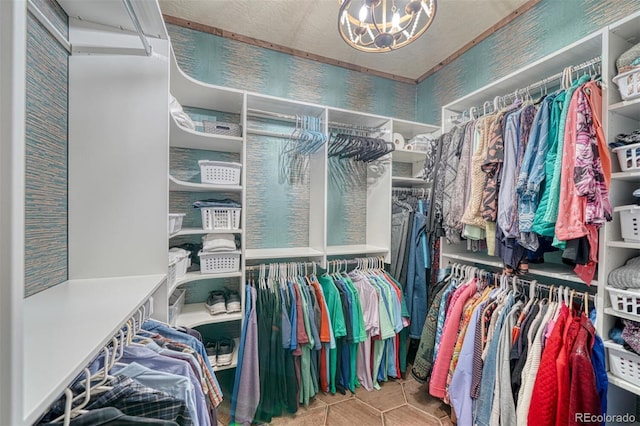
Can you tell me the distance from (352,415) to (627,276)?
1.67m

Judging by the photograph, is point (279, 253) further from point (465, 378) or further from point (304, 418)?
point (465, 378)

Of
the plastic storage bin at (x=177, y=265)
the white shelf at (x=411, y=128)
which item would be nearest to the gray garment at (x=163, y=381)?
the plastic storage bin at (x=177, y=265)

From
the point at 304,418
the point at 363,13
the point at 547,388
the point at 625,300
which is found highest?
the point at 363,13

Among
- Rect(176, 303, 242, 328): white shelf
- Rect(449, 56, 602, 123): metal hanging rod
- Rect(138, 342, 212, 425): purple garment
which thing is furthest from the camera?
Rect(176, 303, 242, 328): white shelf

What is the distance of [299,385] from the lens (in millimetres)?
1812

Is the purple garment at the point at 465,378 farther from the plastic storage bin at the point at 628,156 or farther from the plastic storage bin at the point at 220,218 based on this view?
the plastic storage bin at the point at 220,218

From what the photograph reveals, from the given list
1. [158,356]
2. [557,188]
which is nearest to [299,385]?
[158,356]

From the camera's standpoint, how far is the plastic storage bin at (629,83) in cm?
109

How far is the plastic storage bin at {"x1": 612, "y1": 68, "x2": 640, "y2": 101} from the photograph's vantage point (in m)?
1.09

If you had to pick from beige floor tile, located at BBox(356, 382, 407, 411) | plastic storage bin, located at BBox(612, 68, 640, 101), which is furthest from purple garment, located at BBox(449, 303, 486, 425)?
plastic storage bin, located at BBox(612, 68, 640, 101)

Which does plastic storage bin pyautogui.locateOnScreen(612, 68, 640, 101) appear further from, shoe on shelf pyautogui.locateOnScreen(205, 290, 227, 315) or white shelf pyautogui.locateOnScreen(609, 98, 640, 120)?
shoe on shelf pyautogui.locateOnScreen(205, 290, 227, 315)

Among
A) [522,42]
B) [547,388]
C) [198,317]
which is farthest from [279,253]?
[522,42]

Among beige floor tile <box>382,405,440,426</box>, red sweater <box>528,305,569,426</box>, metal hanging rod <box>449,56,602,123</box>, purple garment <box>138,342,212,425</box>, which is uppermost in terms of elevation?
metal hanging rod <box>449,56,602,123</box>

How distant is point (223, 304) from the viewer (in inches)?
69.5
